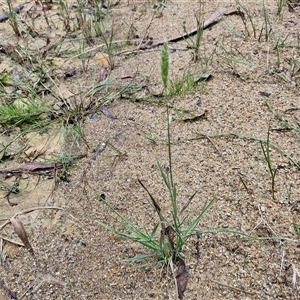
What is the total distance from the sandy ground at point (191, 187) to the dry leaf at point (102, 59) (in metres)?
0.07

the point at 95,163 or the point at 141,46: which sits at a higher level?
the point at 141,46

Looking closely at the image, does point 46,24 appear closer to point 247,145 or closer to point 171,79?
point 171,79

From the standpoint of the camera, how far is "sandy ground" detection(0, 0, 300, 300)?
0.97m

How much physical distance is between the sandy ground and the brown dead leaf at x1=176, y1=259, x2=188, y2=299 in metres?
0.02

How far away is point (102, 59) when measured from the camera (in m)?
1.78

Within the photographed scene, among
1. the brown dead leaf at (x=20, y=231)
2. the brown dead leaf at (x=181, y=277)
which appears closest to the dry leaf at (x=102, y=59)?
the brown dead leaf at (x=20, y=231)

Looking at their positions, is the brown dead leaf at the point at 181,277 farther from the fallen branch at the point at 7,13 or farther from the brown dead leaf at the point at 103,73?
the fallen branch at the point at 7,13

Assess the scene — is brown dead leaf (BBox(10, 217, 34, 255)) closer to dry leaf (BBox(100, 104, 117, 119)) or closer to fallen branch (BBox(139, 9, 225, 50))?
dry leaf (BBox(100, 104, 117, 119))

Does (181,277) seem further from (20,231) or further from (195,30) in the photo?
(195,30)

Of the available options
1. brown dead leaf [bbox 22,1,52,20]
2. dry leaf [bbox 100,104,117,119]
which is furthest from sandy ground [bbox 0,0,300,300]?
brown dead leaf [bbox 22,1,52,20]

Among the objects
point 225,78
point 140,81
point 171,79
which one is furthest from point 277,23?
point 140,81

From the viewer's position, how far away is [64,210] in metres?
1.18

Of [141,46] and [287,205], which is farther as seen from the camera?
[141,46]

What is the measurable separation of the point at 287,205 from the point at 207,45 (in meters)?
0.90
